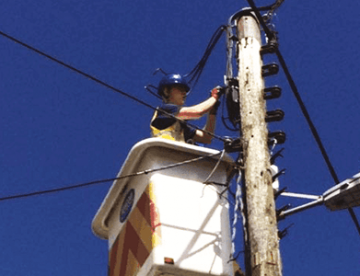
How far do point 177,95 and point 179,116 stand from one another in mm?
552

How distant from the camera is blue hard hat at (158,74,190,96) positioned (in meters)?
9.20

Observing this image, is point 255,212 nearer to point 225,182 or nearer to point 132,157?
point 225,182

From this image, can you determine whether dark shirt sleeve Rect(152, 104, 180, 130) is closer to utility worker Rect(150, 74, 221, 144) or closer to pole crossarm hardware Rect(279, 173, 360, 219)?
utility worker Rect(150, 74, 221, 144)

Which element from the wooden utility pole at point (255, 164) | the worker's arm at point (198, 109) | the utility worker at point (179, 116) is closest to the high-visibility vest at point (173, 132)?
the utility worker at point (179, 116)

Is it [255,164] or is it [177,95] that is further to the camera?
[177,95]

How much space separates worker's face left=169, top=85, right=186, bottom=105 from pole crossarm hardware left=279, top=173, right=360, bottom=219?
2127 millimetres

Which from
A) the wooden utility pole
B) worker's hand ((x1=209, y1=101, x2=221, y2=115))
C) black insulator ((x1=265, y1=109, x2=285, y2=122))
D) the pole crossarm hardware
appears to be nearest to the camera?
the wooden utility pole

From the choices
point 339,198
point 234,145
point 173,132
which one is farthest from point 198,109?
→ point 339,198

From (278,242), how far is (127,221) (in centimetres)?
181

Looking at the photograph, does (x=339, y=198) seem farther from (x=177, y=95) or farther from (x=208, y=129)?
(x=177, y=95)

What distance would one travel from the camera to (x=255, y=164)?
7.44 metres

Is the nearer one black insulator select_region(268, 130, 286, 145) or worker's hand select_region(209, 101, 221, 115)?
black insulator select_region(268, 130, 286, 145)

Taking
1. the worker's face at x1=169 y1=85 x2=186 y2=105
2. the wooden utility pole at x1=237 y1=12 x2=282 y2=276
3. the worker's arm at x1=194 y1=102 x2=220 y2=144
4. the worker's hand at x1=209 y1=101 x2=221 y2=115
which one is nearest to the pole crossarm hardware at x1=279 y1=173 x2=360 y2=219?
the wooden utility pole at x1=237 y1=12 x2=282 y2=276

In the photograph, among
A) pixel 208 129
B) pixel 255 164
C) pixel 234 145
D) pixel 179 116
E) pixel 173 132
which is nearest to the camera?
pixel 255 164
